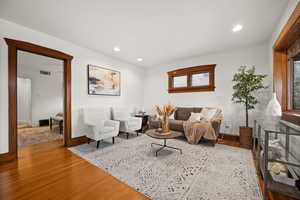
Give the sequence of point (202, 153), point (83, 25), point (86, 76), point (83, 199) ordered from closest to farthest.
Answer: point (83, 199) < point (83, 25) < point (202, 153) < point (86, 76)

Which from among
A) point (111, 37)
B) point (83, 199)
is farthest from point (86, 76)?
point (83, 199)

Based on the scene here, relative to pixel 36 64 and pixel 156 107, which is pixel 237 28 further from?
pixel 36 64

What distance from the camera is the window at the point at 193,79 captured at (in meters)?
3.82

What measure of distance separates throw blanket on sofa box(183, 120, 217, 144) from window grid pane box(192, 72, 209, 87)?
1.51 metres

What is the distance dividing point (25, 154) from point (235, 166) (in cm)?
407

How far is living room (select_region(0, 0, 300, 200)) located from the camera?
153cm

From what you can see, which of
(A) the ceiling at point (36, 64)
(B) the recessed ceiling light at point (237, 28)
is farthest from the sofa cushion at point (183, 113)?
(A) the ceiling at point (36, 64)

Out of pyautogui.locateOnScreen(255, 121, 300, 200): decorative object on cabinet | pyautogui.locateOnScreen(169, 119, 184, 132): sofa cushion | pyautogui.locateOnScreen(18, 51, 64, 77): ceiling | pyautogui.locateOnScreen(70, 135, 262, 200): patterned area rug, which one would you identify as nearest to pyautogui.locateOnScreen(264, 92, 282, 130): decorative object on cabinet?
pyautogui.locateOnScreen(255, 121, 300, 200): decorative object on cabinet

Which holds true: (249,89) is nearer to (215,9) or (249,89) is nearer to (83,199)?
(215,9)

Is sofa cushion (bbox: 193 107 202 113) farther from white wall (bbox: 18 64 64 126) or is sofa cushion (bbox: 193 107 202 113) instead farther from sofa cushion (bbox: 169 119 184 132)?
white wall (bbox: 18 64 64 126)

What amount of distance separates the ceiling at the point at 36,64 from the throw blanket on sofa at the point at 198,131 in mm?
4949

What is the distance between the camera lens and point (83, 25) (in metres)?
2.34

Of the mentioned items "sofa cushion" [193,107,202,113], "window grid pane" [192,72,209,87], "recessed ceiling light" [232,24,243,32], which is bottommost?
"sofa cushion" [193,107,202,113]

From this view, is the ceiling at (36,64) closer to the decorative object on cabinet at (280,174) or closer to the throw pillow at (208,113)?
the throw pillow at (208,113)
